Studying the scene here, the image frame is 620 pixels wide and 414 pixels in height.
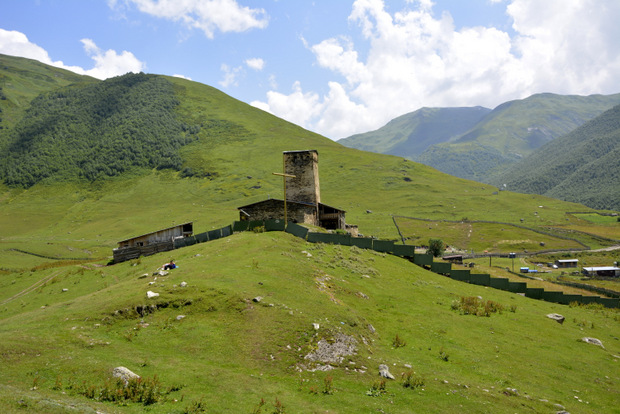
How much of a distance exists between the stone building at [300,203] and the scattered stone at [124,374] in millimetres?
39193

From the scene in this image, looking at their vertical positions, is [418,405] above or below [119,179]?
below

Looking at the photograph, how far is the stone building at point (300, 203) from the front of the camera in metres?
54.3

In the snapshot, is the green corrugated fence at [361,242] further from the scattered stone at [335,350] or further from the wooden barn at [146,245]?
the scattered stone at [335,350]

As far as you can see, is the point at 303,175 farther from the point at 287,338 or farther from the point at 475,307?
the point at 287,338

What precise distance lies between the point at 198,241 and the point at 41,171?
193m

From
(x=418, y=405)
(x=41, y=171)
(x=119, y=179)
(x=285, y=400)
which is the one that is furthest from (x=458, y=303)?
(x=41, y=171)

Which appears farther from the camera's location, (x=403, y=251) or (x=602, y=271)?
(x=602, y=271)

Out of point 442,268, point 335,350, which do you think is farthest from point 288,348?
point 442,268

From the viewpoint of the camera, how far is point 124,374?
14820 millimetres

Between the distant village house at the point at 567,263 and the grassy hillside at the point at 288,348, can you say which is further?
the distant village house at the point at 567,263

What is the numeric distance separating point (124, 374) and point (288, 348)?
748 centimetres

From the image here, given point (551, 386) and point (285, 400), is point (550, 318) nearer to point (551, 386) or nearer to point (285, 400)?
point (551, 386)

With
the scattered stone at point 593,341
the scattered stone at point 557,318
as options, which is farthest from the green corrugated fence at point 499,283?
the scattered stone at point 593,341

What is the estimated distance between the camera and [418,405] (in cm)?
1620
